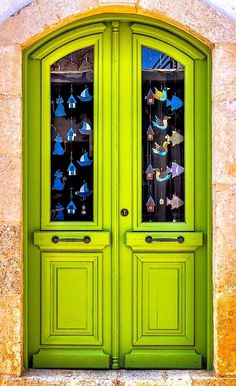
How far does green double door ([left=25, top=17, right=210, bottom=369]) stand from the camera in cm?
536

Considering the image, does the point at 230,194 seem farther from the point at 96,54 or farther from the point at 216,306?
the point at 96,54

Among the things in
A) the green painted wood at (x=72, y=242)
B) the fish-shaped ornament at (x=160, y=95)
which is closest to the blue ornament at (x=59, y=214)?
the green painted wood at (x=72, y=242)

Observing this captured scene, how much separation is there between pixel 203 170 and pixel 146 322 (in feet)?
4.18

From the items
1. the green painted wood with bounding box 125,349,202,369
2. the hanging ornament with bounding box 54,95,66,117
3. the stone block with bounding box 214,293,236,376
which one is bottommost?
the green painted wood with bounding box 125,349,202,369

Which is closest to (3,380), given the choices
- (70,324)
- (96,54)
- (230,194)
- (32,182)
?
(70,324)

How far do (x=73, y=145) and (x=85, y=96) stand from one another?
0.40 m

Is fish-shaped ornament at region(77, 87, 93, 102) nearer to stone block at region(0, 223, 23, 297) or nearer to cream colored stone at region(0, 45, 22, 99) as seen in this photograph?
cream colored stone at region(0, 45, 22, 99)

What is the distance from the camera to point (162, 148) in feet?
17.8

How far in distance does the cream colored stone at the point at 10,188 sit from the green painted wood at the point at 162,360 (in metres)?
1.41

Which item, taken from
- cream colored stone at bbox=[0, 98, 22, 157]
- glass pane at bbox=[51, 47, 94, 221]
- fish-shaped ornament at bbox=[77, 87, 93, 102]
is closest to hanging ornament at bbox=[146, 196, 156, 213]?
glass pane at bbox=[51, 47, 94, 221]

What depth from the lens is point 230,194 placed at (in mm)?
5102

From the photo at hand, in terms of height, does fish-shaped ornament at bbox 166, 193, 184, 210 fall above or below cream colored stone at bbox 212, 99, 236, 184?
below

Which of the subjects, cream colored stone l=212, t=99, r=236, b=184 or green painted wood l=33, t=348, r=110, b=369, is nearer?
cream colored stone l=212, t=99, r=236, b=184

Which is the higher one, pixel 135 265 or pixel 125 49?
pixel 125 49
